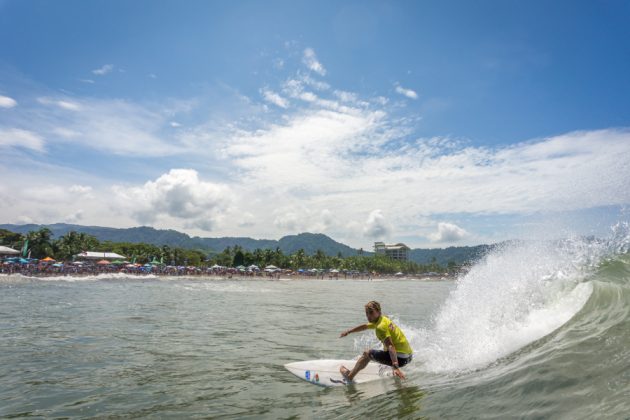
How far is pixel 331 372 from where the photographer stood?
1018 cm

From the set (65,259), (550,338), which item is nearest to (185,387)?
(550,338)

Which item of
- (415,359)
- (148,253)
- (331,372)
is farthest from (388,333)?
(148,253)

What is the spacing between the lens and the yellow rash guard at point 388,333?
9.21 m

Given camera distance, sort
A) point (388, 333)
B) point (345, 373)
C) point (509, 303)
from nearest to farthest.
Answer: point (388, 333) < point (345, 373) < point (509, 303)

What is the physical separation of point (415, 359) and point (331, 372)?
10.9 feet

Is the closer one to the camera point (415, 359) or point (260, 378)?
point (260, 378)

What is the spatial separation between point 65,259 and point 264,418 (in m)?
121

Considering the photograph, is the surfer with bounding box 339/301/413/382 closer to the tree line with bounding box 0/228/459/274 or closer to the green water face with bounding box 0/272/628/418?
the green water face with bounding box 0/272/628/418

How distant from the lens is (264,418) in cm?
751

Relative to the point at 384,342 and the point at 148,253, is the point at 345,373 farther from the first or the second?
the point at 148,253

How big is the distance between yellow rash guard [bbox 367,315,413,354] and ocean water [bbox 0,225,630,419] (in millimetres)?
817

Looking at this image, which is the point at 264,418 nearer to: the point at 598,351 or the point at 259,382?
the point at 259,382

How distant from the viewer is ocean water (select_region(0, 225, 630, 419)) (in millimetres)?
6375

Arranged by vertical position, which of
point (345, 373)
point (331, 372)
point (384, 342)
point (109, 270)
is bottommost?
point (109, 270)
